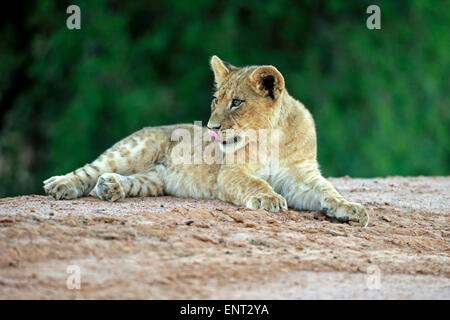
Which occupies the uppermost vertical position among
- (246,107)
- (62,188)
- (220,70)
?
(220,70)

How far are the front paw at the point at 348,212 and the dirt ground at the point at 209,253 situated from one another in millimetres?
71

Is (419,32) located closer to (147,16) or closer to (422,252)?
(147,16)

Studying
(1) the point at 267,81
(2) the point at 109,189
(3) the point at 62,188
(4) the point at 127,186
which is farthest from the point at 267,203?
(3) the point at 62,188

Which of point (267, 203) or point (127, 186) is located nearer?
point (267, 203)

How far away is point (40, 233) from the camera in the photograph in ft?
11.2

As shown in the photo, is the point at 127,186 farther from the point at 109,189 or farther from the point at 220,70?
the point at 220,70

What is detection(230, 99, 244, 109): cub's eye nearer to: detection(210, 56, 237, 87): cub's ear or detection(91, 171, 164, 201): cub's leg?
detection(210, 56, 237, 87): cub's ear

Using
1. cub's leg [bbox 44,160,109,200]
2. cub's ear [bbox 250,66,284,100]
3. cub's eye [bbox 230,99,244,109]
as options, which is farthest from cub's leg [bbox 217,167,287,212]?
cub's leg [bbox 44,160,109,200]

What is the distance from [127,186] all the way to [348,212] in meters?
1.95

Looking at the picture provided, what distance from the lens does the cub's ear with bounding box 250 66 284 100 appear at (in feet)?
16.1

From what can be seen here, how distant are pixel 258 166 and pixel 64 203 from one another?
1.58m

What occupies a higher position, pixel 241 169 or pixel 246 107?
pixel 246 107

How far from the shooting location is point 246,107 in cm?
495
